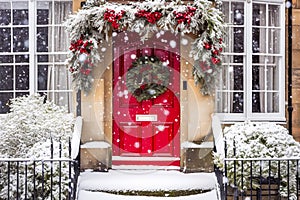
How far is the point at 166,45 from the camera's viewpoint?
364 inches

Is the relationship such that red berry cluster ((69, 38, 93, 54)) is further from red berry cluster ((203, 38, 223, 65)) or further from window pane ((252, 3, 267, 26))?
window pane ((252, 3, 267, 26))

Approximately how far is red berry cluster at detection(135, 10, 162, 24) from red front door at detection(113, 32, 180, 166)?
→ 754 millimetres

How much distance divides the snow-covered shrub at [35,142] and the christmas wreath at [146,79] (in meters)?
1.30

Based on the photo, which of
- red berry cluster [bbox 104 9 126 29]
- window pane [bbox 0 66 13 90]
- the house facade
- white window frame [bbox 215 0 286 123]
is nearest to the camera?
red berry cluster [bbox 104 9 126 29]

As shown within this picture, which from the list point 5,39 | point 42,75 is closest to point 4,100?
point 42,75

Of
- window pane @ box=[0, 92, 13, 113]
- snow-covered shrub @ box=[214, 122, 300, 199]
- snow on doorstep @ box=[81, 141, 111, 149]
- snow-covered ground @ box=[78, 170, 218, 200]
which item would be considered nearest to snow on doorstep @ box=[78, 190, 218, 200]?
snow-covered ground @ box=[78, 170, 218, 200]

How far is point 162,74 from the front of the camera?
916cm

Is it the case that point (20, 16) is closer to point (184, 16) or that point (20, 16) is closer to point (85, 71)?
point (85, 71)

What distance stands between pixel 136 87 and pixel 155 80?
384 mm

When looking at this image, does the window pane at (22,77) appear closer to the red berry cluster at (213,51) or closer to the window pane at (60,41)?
the window pane at (60,41)

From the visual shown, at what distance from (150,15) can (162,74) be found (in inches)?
48.0

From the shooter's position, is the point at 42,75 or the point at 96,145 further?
the point at 42,75

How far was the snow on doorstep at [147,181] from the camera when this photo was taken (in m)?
7.55

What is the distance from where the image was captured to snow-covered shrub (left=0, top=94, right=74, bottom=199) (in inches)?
291
